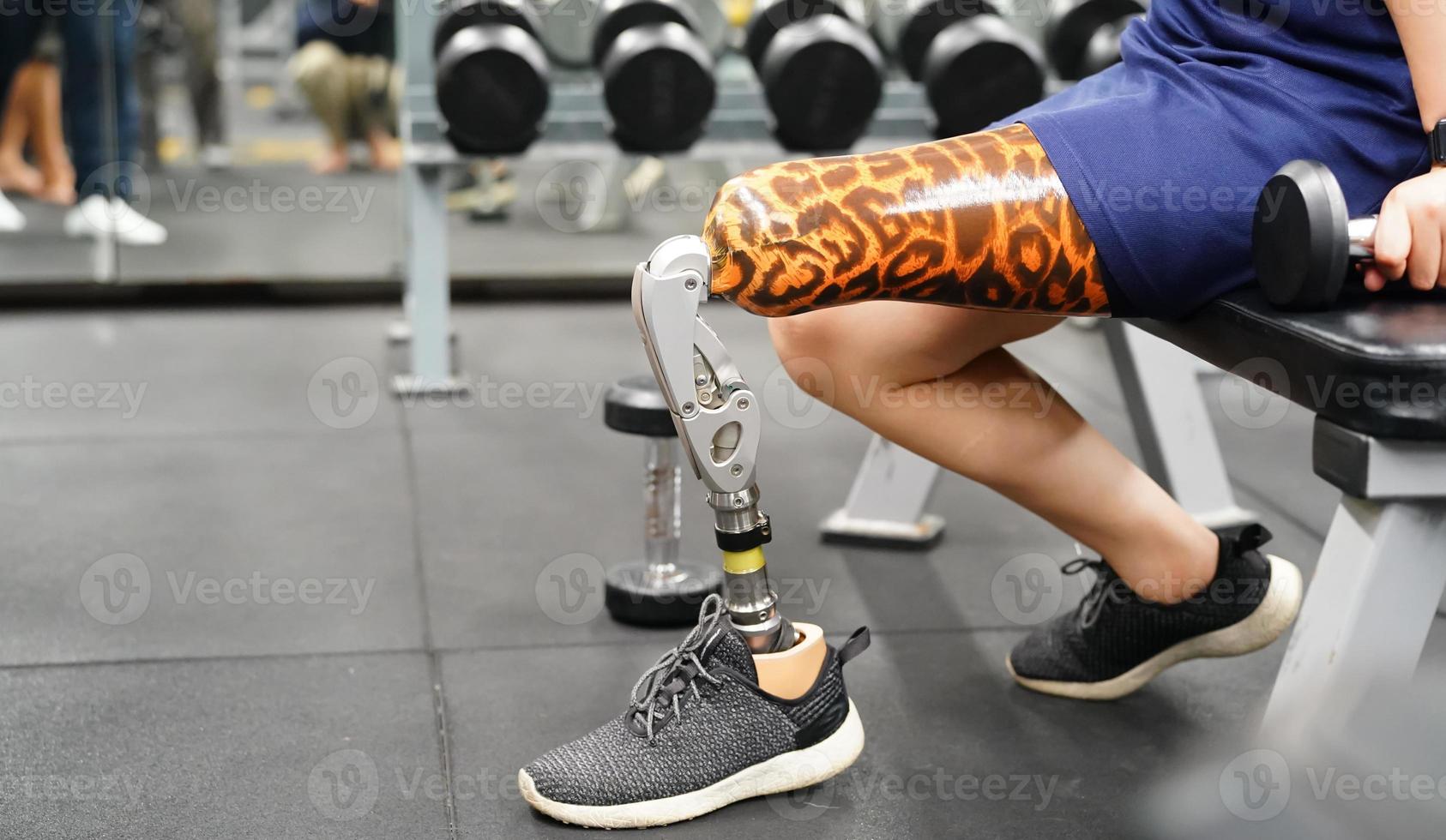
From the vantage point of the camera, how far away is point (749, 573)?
1.17m

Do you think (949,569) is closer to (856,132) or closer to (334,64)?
(856,132)

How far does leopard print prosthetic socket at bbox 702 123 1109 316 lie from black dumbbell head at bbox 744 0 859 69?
6.03 feet

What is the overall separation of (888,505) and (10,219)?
2623 mm

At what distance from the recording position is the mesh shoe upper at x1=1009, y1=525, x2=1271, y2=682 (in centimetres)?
134

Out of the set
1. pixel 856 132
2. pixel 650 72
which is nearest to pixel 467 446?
pixel 650 72

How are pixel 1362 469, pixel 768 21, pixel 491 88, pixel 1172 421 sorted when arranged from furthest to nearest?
pixel 768 21, pixel 491 88, pixel 1172 421, pixel 1362 469

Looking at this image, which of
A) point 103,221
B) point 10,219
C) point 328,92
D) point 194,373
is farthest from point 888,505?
point 328,92

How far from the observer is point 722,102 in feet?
9.18

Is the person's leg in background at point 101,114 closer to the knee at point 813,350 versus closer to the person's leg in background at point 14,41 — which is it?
the person's leg in background at point 14,41

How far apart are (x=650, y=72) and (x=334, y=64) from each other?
1872 mm

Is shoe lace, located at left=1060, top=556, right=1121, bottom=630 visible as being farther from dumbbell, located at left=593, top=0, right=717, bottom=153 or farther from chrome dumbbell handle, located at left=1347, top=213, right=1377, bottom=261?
dumbbell, located at left=593, top=0, right=717, bottom=153

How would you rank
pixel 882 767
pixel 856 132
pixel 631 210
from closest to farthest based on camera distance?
pixel 882 767
pixel 856 132
pixel 631 210

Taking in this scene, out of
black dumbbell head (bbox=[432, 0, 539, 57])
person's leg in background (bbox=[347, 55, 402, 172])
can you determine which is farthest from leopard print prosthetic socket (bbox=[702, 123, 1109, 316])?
person's leg in background (bbox=[347, 55, 402, 172])

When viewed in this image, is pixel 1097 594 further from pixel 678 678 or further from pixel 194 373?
pixel 194 373
